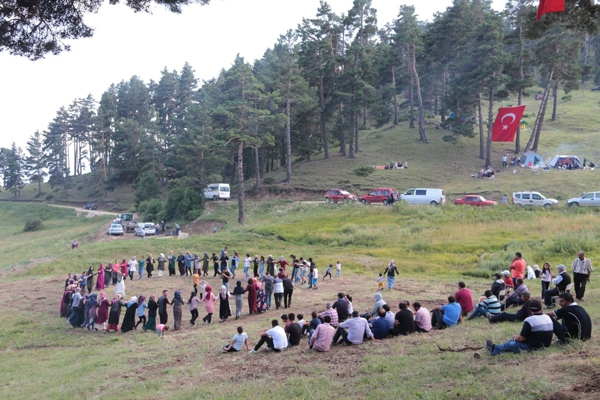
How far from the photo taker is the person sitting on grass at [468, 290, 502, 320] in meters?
13.3

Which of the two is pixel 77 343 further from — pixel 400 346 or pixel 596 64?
pixel 596 64

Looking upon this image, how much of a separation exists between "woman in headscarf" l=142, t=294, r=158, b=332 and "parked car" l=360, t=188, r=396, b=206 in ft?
108

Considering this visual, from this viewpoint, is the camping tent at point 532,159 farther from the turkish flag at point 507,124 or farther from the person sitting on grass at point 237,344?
the person sitting on grass at point 237,344

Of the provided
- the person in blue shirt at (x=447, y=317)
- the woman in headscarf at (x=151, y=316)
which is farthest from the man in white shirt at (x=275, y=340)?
the woman in headscarf at (x=151, y=316)

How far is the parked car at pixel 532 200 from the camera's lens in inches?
1624

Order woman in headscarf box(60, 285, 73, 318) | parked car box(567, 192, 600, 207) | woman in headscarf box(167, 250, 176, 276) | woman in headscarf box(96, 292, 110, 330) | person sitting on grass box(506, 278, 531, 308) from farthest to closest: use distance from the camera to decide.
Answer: parked car box(567, 192, 600, 207) → woman in headscarf box(167, 250, 176, 276) → woman in headscarf box(60, 285, 73, 318) → woman in headscarf box(96, 292, 110, 330) → person sitting on grass box(506, 278, 531, 308)

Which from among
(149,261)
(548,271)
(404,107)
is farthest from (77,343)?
(404,107)

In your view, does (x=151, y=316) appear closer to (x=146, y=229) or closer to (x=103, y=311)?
(x=103, y=311)

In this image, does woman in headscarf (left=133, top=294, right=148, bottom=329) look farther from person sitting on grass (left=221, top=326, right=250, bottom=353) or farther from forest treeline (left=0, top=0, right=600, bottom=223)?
forest treeline (left=0, top=0, right=600, bottom=223)

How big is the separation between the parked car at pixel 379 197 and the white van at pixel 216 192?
19.7 meters

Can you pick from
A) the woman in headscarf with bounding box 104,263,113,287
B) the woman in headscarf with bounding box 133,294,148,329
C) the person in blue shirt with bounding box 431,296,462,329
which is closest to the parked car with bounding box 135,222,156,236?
the woman in headscarf with bounding box 104,263,113,287

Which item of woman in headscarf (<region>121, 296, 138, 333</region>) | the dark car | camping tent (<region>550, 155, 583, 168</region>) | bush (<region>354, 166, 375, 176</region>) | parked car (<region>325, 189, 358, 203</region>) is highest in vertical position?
camping tent (<region>550, 155, 583, 168</region>)

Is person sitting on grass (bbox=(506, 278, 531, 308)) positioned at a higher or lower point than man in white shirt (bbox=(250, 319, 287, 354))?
higher

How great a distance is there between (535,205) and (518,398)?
38221 mm
